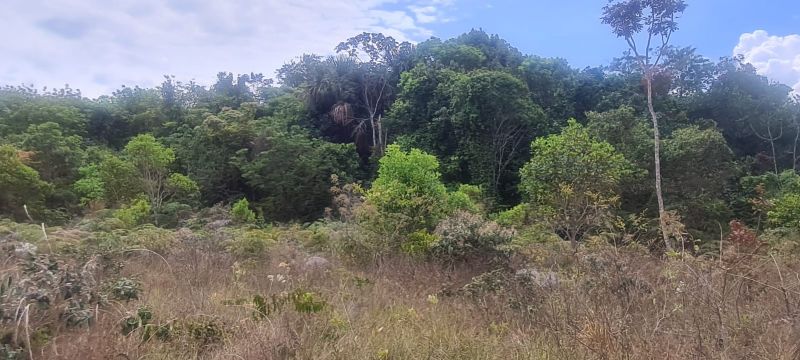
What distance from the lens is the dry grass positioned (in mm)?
2779

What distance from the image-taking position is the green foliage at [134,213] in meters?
11.6

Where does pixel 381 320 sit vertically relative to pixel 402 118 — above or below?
below

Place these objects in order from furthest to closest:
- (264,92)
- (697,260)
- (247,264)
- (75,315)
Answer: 1. (264,92)
2. (247,264)
3. (697,260)
4. (75,315)

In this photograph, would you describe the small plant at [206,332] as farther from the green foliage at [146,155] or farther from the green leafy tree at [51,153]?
the green leafy tree at [51,153]

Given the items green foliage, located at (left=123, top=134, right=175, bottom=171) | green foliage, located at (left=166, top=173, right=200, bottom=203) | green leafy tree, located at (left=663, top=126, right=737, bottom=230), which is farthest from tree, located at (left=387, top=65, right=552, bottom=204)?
green foliage, located at (left=123, top=134, right=175, bottom=171)

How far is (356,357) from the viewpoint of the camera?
114 inches

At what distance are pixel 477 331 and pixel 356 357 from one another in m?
0.99

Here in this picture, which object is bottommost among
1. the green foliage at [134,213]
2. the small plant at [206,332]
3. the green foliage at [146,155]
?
the green foliage at [134,213]

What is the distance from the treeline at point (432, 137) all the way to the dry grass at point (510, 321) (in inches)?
297

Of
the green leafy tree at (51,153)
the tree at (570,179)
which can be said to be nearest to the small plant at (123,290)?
the tree at (570,179)

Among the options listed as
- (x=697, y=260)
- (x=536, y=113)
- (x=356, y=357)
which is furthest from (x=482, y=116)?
(x=356, y=357)

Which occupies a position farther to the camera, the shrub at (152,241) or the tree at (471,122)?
the tree at (471,122)

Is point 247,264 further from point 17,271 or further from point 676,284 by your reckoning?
point 676,284

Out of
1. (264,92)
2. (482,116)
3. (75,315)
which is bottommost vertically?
(75,315)
